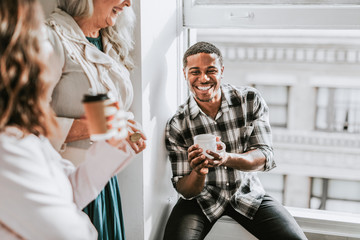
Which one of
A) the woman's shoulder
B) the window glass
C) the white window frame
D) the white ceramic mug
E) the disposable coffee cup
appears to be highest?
the window glass

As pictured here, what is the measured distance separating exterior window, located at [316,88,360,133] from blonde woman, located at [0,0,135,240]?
5616 mm

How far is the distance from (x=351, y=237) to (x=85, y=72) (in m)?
1.44

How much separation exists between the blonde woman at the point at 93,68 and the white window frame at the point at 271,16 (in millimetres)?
530

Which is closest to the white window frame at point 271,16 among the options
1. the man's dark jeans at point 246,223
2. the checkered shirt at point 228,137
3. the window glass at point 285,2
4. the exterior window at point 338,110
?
the window glass at point 285,2

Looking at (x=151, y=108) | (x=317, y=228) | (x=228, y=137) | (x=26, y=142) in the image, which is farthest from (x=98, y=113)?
(x=317, y=228)

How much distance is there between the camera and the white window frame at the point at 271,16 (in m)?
1.59

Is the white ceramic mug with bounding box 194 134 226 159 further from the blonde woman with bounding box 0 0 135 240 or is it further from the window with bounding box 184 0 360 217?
the window with bounding box 184 0 360 217

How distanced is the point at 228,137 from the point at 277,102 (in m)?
4.45

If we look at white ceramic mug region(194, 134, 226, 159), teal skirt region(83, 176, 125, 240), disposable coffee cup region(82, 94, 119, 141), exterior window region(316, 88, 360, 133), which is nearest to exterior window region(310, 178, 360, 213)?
exterior window region(316, 88, 360, 133)

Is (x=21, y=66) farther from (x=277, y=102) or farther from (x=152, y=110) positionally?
(x=277, y=102)

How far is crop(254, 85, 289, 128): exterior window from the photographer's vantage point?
5.69 metres

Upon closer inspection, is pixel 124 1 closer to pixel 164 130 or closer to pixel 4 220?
pixel 164 130

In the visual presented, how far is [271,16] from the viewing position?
A: 166 cm

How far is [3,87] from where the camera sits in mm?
662
